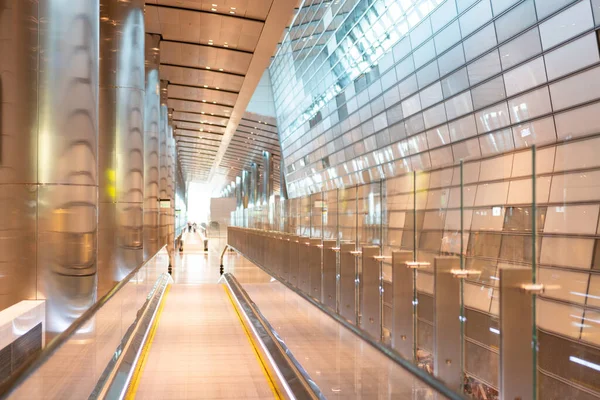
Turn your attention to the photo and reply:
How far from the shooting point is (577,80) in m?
13.6

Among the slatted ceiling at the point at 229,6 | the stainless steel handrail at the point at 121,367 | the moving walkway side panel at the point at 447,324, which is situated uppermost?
the slatted ceiling at the point at 229,6

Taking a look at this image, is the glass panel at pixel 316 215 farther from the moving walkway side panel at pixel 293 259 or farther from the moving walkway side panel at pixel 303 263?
the moving walkway side panel at pixel 293 259

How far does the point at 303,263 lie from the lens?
11.1 m

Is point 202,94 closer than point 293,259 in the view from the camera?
No

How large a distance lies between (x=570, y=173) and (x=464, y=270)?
1.22 m

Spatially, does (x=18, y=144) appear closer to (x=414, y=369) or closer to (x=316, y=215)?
(x=316, y=215)

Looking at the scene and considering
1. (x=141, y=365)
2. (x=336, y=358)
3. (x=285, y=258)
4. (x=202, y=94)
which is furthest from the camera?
(x=202, y=94)

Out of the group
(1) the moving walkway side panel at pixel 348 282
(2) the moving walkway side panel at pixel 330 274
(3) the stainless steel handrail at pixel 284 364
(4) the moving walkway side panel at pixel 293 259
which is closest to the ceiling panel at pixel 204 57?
(4) the moving walkway side panel at pixel 293 259

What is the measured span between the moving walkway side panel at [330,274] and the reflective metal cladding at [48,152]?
3.35m

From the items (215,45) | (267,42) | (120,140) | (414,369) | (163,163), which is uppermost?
(215,45)

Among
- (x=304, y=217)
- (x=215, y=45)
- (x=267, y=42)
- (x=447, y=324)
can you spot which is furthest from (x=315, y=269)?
(x=215, y=45)

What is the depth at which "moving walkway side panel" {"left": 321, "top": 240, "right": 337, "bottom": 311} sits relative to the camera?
8.77 meters

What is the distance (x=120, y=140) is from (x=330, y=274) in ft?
35.5

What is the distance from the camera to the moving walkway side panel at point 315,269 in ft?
32.0
